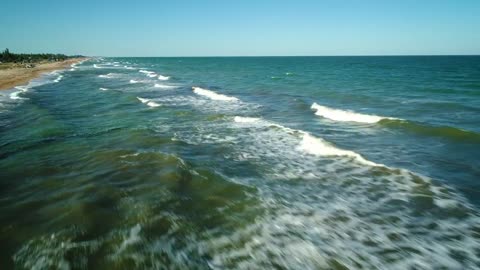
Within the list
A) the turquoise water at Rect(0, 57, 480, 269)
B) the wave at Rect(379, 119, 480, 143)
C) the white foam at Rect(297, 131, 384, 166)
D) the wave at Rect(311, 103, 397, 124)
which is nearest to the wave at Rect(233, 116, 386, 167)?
the white foam at Rect(297, 131, 384, 166)

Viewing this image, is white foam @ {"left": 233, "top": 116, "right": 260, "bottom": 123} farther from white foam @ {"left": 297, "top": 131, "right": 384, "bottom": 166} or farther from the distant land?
the distant land

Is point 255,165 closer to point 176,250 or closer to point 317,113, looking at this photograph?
point 176,250

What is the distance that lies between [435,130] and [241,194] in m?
12.3

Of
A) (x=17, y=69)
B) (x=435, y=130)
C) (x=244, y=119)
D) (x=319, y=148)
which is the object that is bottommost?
(x=17, y=69)

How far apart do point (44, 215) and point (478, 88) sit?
131 feet

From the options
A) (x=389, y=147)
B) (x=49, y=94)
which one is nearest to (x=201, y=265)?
(x=389, y=147)

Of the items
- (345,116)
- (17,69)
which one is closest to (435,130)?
(345,116)

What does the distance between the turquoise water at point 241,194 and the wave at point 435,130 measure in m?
0.14

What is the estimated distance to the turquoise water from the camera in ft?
23.2

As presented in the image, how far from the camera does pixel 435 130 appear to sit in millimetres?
17172

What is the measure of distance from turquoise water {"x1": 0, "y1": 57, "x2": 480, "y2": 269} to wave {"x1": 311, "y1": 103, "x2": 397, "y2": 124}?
2.11 feet

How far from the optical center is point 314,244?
7387 mm

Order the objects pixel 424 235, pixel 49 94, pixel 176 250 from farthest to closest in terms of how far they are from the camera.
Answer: pixel 49 94
pixel 424 235
pixel 176 250

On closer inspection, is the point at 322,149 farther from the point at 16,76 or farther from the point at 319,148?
the point at 16,76
